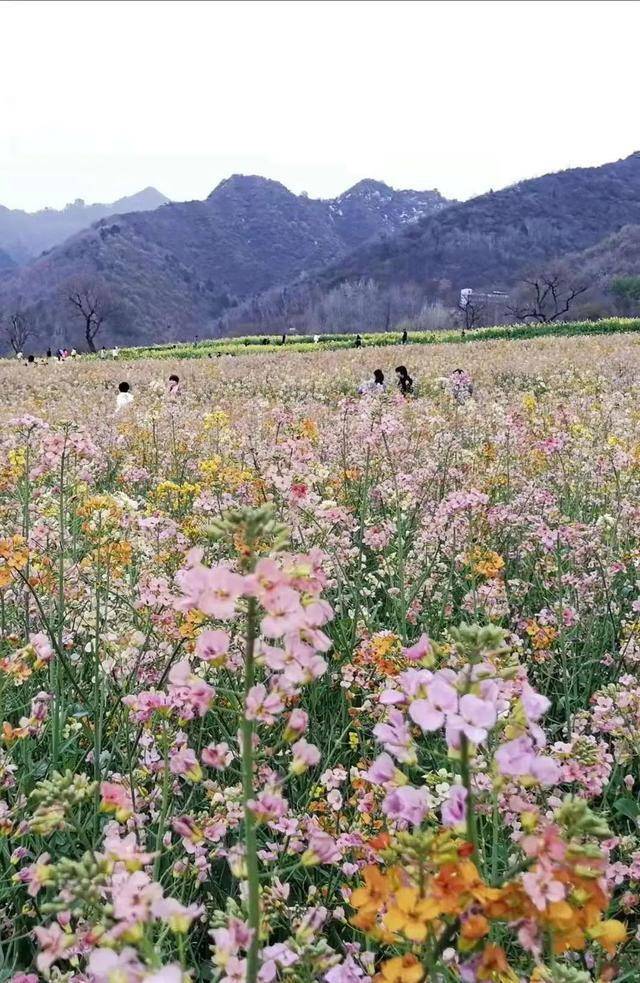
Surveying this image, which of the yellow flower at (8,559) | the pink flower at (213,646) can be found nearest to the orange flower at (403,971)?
the pink flower at (213,646)

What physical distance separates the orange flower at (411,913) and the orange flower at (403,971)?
0.26 feet

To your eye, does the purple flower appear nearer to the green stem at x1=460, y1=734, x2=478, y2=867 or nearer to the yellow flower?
the green stem at x1=460, y1=734, x2=478, y2=867

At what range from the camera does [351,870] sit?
7.00 feet

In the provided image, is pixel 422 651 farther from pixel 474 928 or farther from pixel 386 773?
pixel 474 928

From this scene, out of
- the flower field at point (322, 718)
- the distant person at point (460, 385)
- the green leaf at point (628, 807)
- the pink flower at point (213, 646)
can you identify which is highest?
the distant person at point (460, 385)

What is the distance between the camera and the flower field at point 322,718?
1060 mm

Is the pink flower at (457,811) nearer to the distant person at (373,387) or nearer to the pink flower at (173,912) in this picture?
the pink flower at (173,912)

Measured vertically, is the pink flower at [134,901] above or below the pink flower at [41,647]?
above

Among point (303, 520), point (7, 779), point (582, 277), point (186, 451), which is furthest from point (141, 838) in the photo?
point (582, 277)

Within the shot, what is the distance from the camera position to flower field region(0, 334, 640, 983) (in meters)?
1.06

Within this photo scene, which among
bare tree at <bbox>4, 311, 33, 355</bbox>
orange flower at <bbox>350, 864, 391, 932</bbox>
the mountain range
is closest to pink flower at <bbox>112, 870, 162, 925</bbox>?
orange flower at <bbox>350, 864, 391, 932</bbox>

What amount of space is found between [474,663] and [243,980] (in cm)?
60

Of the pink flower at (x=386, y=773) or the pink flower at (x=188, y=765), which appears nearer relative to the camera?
the pink flower at (x=386, y=773)

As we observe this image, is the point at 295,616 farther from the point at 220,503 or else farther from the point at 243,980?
the point at 220,503
